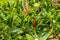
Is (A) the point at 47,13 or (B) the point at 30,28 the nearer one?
(B) the point at 30,28

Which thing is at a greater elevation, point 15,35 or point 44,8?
point 44,8

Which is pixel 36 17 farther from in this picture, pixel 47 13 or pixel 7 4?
pixel 7 4

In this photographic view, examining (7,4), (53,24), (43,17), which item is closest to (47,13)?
(43,17)

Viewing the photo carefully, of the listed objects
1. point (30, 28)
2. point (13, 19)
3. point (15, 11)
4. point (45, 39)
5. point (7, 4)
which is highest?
point (7, 4)

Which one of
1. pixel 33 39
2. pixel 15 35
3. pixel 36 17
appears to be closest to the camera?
pixel 33 39

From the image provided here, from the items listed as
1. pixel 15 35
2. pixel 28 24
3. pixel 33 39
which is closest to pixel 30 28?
pixel 28 24

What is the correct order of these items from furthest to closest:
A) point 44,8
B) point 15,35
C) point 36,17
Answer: point 44,8 → point 36,17 → point 15,35
